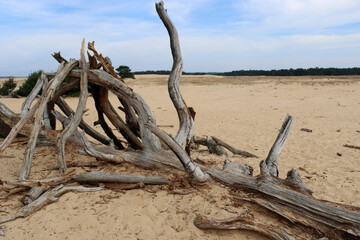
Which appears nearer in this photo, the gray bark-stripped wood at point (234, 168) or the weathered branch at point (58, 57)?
the gray bark-stripped wood at point (234, 168)

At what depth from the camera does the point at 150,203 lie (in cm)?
315

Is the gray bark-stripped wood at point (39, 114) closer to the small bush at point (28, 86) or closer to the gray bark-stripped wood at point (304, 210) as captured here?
the gray bark-stripped wood at point (304, 210)

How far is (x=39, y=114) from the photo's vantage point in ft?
11.9

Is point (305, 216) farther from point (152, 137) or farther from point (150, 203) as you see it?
point (152, 137)

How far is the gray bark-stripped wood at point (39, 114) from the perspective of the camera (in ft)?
11.5

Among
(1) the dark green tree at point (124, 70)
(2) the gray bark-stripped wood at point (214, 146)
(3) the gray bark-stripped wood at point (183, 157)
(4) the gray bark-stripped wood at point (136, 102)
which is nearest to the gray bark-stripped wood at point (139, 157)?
(4) the gray bark-stripped wood at point (136, 102)

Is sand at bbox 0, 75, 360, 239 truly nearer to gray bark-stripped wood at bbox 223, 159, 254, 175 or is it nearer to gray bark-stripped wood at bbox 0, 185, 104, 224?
gray bark-stripped wood at bbox 0, 185, 104, 224

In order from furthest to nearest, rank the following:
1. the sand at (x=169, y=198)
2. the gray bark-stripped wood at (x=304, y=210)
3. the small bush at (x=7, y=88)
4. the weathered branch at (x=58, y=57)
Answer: the small bush at (x=7, y=88) < the weathered branch at (x=58, y=57) < the sand at (x=169, y=198) < the gray bark-stripped wood at (x=304, y=210)

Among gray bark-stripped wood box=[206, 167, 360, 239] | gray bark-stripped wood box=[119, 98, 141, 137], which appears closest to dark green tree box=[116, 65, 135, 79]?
gray bark-stripped wood box=[119, 98, 141, 137]

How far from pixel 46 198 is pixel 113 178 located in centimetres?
75

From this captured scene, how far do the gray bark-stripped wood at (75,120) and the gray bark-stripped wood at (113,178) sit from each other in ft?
1.00

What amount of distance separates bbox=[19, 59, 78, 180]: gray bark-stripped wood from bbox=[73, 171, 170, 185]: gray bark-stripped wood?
0.57 meters

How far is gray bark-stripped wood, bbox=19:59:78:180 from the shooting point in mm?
3508

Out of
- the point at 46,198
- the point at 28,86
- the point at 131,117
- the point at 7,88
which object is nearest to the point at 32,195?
the point at 46,198
